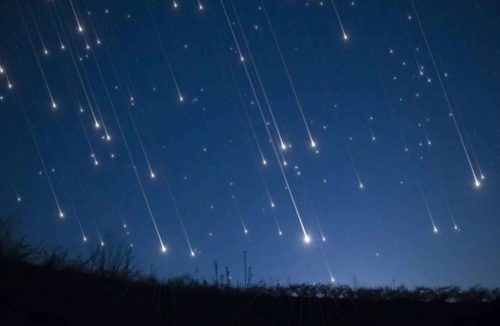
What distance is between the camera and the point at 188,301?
6.69 m

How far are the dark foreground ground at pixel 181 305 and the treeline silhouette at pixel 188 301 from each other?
13mm

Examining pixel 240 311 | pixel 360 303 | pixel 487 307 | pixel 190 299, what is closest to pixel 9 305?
pixel 190 299

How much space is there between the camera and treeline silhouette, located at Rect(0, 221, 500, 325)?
5.82 m

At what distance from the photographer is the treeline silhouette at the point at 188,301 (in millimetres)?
5816

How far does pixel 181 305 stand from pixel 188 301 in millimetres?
174

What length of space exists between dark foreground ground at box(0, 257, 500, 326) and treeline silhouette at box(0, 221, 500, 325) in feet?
0.04

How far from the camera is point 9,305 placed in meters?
5.46

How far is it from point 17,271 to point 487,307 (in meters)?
7.48

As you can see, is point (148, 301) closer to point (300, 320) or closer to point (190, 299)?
point (190, 299)

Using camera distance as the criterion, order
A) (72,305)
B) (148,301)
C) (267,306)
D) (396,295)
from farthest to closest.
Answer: (396,295), (267,306), (148,301), (72,305)

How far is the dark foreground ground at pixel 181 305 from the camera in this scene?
18.8 feet

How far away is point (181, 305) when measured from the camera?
6.54 m

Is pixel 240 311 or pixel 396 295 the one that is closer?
pixel 240 311

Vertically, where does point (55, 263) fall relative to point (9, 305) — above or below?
above
